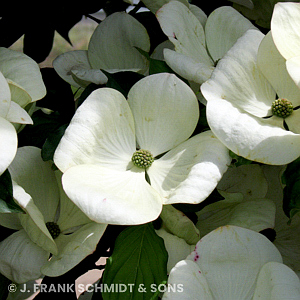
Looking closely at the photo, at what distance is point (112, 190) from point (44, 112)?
0.25 meters

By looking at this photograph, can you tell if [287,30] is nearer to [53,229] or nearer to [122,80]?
[122,80]

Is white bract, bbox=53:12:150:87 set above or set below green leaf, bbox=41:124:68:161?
above

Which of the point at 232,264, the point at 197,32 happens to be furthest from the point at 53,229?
the point at 197,32

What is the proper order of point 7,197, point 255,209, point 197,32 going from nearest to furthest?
point 7,197, point 255,209, point 197,32

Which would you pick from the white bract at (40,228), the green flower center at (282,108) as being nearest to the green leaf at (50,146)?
the white bract at (40,228)

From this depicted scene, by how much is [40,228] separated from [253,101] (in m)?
0.26

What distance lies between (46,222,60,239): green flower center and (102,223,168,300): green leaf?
9 centimetres

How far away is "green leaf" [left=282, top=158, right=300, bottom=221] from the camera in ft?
1.43

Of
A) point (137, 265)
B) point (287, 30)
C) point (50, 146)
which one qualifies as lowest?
point (137, 265)

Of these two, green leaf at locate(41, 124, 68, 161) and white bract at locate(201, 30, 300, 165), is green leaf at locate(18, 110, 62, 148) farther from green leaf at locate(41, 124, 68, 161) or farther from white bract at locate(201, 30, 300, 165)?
white bract at locate(201, 30, 300, 165)

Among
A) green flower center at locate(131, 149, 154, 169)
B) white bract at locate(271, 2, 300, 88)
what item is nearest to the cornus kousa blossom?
green flower center at locate(131, 149, 154, 169)

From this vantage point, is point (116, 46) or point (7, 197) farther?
point (116, 46)

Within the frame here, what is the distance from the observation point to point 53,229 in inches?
20.7

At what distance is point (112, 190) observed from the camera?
0.43m
